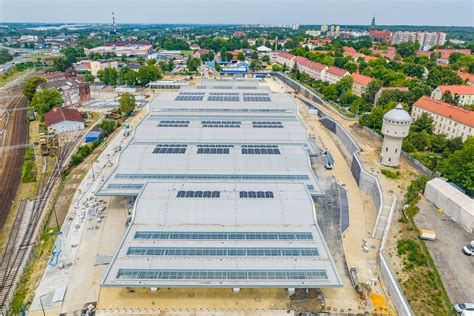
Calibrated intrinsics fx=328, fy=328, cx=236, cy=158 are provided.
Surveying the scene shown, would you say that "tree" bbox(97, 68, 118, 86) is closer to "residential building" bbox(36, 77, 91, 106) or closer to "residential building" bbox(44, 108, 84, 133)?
"residential building" bbox(36, 77, 91, 106)

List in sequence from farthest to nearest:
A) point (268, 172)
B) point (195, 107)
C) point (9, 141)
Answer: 1. point (9, 141)
2. point (195, 107)
3. point (268, 172)

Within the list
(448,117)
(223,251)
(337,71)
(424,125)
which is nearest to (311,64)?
(337,71)

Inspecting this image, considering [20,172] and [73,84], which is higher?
[73,84]

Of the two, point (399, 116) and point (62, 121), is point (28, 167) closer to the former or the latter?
point (62, 121)

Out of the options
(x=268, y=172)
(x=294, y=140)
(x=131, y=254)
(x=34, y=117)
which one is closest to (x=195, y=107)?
(x=294, y=140)

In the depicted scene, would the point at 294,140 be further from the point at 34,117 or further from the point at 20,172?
the point at 34,117

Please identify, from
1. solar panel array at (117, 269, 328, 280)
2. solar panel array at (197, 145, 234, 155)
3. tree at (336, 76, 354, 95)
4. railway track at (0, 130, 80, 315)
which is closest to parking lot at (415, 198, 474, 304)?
solar panel array at (117, 269, 328, 280)
